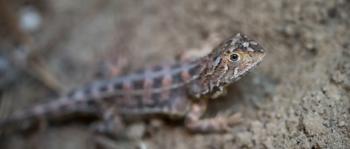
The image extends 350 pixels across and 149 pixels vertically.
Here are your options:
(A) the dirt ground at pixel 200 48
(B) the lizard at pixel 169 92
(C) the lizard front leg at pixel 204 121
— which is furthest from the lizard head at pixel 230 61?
(A) the dirt ground at pixel 200 48

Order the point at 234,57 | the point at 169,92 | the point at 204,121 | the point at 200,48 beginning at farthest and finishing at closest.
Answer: the point at 200,48 → the point at 169,92 → the point at 204,121 → the point at 234,57

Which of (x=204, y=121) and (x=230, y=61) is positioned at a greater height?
(x=230, y=61)

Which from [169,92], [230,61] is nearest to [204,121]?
[169,92]

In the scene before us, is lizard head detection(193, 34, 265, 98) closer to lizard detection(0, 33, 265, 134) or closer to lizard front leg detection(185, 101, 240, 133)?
lizard detection(0, 33, 265, 134)

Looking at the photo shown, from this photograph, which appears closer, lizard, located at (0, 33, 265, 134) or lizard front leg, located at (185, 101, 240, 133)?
lizard, located at (0, 33, 265, 134)

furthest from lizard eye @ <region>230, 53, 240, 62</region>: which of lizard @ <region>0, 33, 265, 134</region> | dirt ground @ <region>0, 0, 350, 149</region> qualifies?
dirt ground @ <region>0, 0, 350, 149</region>

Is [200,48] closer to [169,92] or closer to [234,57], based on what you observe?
[169,92]
